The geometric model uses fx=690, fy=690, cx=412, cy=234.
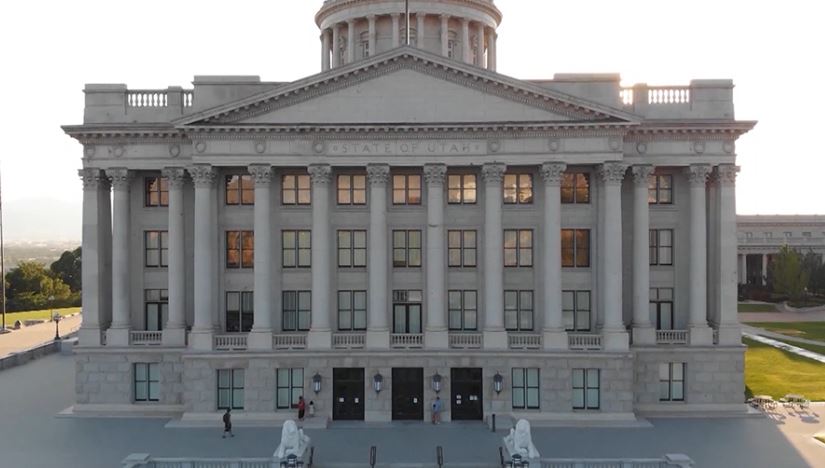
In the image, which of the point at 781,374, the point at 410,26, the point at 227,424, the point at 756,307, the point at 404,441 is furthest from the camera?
the point at 756,307

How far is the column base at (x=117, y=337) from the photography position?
39438 millimetres

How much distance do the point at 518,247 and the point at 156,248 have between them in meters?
21.3

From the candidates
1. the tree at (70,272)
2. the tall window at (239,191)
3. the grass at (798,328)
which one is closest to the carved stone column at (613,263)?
the tall window at (239,191)

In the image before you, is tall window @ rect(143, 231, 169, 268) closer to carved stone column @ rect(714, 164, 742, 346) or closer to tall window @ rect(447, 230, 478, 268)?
tall window @ rect(447, 230, 478, 268)

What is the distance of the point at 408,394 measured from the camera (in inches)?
1484

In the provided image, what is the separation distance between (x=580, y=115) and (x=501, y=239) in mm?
7977

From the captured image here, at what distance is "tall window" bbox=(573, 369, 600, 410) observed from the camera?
124 ft

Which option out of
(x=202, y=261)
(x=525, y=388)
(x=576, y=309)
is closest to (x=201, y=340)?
(x=202, y=261)

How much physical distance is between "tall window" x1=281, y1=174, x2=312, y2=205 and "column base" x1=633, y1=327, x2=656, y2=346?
20096mm

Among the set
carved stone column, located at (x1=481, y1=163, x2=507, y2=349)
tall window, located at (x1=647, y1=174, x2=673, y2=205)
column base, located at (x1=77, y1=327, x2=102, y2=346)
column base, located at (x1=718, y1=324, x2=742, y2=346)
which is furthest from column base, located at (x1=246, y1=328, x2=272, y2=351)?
column base, located at (x1=718, y1=324, x2=742, y2=346)

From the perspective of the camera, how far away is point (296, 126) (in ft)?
123

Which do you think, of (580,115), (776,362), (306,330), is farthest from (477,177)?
(776,362)

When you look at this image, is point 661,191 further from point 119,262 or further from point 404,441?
point 119,262

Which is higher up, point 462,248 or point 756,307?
point 462,248
